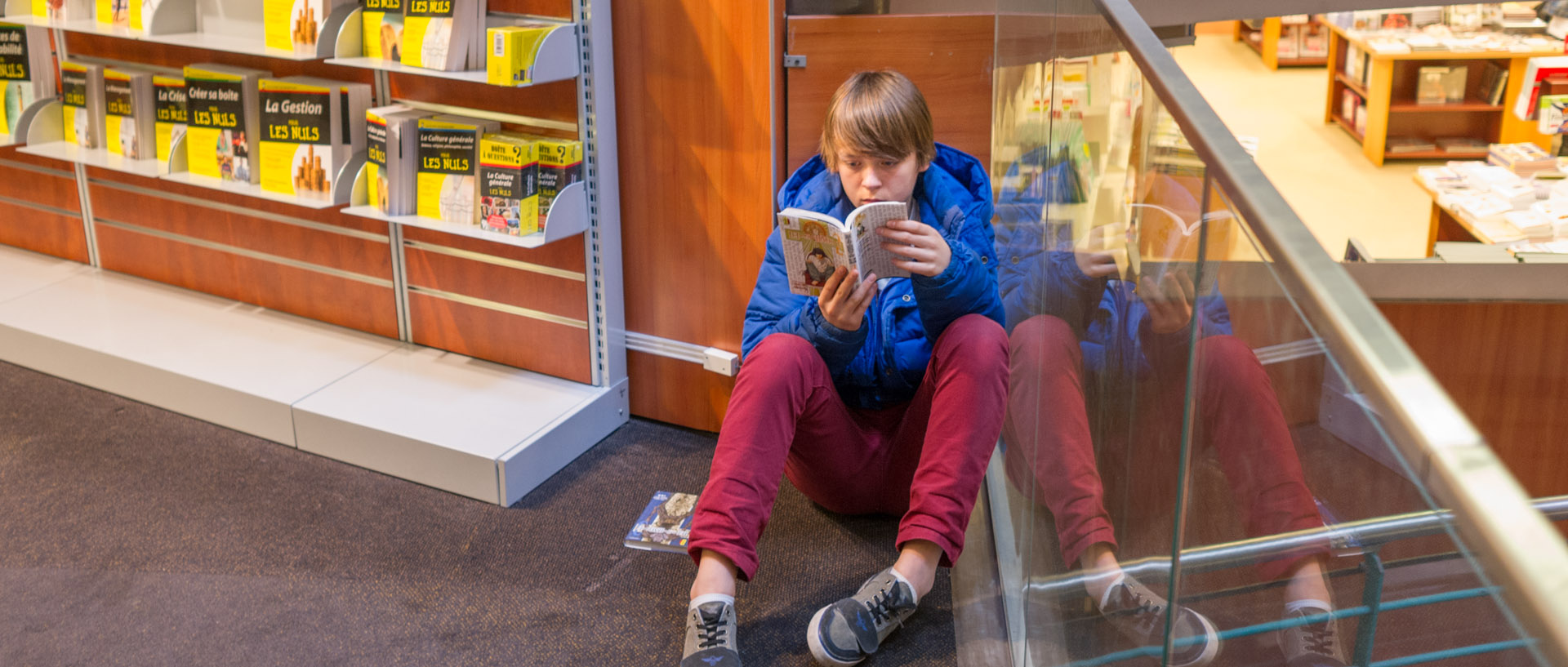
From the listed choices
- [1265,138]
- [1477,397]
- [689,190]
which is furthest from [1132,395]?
[1265,138]

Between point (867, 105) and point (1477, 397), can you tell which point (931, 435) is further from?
point (1477, 397)

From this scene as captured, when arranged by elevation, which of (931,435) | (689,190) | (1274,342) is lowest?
(931,435)

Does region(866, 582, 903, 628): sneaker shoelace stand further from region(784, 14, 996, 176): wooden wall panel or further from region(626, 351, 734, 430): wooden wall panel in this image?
region(784, 14, 996, 176): wooden wall panel

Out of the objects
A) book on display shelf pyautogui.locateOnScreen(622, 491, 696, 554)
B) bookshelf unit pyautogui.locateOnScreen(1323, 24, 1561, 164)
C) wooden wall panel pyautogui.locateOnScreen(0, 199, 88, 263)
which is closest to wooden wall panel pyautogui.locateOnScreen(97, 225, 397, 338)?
wooden wall panel pyautogui.locateOnScreen(0, 199, 88, 263)

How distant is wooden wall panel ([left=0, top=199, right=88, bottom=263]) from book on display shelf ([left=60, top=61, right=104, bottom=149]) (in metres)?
0.42

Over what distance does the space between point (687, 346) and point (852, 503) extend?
0.68 m

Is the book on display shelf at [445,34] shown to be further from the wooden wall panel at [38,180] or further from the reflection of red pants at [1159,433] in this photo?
the wooden wall panel at [38,180]

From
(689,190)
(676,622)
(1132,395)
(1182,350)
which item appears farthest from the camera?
(689,190)

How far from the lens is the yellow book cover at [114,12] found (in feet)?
10.8

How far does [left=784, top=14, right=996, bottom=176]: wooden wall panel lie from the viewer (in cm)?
257

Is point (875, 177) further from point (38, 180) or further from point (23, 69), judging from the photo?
point (38, 180)

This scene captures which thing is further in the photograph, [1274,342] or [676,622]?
[676,622]

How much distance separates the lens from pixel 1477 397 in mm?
2816

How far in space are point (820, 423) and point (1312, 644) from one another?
1550 millimetres
